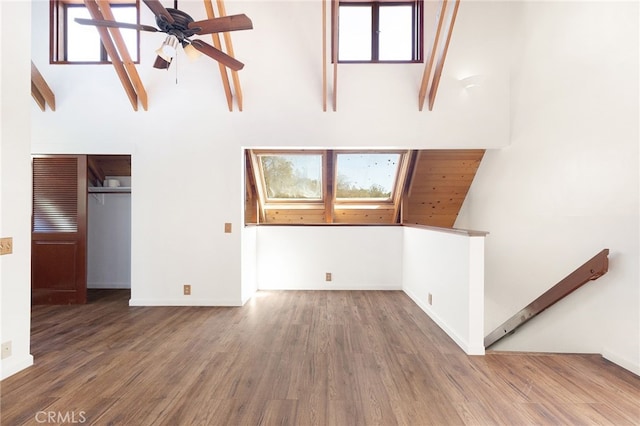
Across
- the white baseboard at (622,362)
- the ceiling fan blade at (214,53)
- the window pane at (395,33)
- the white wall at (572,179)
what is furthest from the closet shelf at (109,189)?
the white baseboard at (622,362)

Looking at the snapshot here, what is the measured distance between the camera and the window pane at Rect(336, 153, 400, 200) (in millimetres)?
4977

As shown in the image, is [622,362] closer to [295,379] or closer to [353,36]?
[295,379]

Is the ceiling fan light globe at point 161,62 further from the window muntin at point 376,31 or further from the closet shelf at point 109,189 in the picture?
the closet shelf at point 109,189

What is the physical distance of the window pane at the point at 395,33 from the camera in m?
4.00

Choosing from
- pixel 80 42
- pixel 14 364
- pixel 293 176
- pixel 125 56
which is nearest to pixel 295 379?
pixel 14 364

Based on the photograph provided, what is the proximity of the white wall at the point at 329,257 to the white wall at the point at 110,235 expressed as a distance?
6.84 ft

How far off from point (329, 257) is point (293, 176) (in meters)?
1.45

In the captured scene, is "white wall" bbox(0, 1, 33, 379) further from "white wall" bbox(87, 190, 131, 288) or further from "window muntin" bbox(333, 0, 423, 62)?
"window muntin" bbox(333, 0, 423, 62)

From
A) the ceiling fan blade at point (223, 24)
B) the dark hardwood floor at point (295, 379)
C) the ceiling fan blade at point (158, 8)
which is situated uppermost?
the ceiling fan blade at point (223, 24)

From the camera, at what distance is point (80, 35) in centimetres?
404

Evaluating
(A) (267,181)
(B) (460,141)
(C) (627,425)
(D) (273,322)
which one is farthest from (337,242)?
(C) (627,425)

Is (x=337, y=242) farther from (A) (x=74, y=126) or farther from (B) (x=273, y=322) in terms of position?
(A) (x=74, y=126)

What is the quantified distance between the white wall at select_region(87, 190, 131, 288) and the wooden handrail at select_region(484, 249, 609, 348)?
5.38 m

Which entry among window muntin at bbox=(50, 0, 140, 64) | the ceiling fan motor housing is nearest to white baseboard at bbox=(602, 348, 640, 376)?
the ceiling fan motor housing
